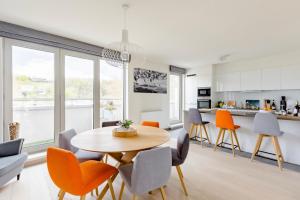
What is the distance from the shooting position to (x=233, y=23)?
2562 millimetres

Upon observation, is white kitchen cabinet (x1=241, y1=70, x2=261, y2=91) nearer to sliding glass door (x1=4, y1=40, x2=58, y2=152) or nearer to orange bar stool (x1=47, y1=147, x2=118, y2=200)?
orange bar stool (x1=47, y1=147, x2=118, y2=200)

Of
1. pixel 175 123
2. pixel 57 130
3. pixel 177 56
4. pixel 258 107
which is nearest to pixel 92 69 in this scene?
pixel 57 130

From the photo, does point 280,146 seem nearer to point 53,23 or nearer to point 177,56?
point 177,56

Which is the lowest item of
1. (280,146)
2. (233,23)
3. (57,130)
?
(280,146)

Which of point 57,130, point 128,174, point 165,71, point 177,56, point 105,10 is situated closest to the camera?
point 128,174

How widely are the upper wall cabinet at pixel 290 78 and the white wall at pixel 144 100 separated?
3255 mm

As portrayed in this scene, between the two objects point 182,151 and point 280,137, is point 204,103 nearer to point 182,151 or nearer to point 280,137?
point 280,137

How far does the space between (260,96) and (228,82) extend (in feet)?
3.28

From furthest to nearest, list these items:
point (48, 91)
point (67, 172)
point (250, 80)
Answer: point (250, 80) < point (48, 91) < point (67, 172)

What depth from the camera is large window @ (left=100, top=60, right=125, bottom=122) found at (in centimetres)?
404

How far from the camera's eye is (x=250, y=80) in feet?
15.7

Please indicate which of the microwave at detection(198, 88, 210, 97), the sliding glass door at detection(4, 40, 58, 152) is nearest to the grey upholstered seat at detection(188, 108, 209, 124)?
the microwave at detection(198, 88, 210, 97)

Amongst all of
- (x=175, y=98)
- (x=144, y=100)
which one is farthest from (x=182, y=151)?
(x=175, y=98)

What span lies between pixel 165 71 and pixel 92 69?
261cm
